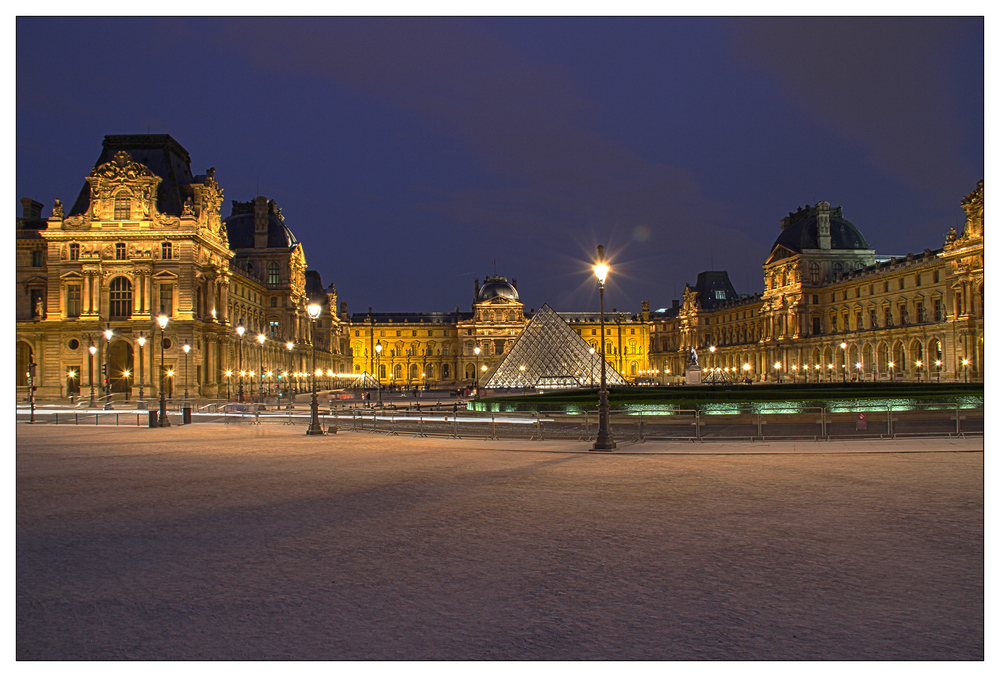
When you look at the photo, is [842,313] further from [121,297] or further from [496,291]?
[121,297]

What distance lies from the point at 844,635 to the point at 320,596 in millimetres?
3457

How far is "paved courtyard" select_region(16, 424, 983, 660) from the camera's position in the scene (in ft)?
14.3

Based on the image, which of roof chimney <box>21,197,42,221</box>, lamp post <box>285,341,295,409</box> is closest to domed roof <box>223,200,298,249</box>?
lamp post <box>285,341,295,409</box>

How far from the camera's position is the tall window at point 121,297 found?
152ft

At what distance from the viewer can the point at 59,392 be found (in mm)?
45562

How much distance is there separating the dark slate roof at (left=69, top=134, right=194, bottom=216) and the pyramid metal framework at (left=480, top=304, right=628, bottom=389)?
24.1 m

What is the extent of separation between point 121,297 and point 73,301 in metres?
3.09

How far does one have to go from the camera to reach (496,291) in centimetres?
11519

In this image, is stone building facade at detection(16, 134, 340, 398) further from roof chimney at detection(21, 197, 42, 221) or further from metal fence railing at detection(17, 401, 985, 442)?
metal fence railing at detection(17, 401, 985, 442)

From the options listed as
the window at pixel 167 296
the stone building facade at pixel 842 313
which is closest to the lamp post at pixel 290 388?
the window at pixel 167 296

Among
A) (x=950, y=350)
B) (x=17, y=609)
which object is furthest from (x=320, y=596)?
(x=950, y=350)

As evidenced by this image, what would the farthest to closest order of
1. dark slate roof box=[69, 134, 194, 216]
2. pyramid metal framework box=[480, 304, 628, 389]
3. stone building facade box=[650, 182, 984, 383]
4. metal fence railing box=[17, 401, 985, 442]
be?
stone building facade box=[650, 182, 984, 383] → dark slate roof box=[69, 134, 194, 216] → pyramid metal framework box=[480, 304, 628, 389] → metal fence railing box=[17, 401, 985, 442]

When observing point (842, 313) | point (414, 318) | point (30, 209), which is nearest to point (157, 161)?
point (30, 209)

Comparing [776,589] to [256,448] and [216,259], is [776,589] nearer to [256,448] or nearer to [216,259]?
[256,448]
